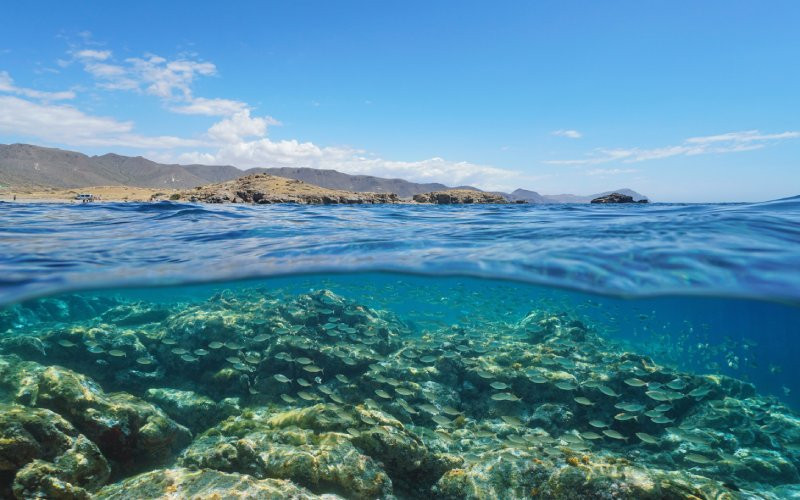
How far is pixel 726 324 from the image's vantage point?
14750 mm

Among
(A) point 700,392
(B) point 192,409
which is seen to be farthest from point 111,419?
(A) point 700,392

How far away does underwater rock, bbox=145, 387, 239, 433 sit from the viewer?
8156 millimetres

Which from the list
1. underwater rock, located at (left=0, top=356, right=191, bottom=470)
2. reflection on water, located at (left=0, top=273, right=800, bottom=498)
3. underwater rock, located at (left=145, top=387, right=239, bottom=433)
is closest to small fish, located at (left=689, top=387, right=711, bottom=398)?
reflection on water, located at (left=0, top=273, right=800, bottom=498)

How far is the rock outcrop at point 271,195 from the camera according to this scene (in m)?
38.0

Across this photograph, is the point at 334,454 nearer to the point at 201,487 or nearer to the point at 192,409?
the point at 201,487

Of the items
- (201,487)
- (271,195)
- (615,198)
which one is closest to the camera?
(201,487)

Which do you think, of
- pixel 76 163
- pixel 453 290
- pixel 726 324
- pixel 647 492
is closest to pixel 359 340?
pixel 453 290

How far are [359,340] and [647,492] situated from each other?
8.75 metres

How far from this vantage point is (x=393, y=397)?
924 centimetres

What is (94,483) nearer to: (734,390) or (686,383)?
(686,383)

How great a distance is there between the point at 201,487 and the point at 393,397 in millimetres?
5218

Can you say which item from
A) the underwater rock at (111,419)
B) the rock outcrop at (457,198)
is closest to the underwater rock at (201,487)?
the underwater rock at (111,419)

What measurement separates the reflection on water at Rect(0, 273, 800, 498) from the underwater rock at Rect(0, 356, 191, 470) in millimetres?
28

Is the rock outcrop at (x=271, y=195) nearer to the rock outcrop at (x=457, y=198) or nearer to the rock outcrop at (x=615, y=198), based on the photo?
the rock outcrop at (x=457, y=198)
